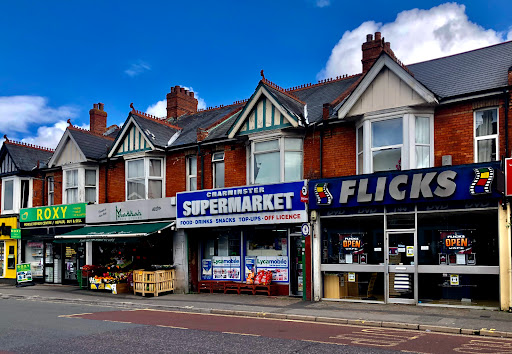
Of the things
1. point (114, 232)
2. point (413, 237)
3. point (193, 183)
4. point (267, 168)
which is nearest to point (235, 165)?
point (267, 168)

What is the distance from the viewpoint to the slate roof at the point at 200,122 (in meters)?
21.6

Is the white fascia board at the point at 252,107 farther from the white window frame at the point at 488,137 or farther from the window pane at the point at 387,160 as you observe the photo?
the white window frame at the point at 488,137

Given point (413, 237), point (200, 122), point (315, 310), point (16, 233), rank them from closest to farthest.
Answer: point (315, 310)
point (413, 237)
point (200, 122)
point (16, 233)

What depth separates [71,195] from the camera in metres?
25.6

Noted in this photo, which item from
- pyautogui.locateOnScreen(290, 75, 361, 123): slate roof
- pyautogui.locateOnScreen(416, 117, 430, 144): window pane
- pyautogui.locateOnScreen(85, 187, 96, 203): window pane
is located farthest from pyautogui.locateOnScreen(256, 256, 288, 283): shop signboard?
pyautogui.locateOnScreen(85, 187, 96, 203): window pane

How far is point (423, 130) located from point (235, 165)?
7679mm

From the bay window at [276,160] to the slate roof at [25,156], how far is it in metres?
14.9

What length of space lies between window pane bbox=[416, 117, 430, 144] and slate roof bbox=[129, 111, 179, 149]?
11.3 meters

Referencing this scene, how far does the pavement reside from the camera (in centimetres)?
1177

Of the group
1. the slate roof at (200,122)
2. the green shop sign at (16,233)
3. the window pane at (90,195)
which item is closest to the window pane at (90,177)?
the window pane at (90,195)

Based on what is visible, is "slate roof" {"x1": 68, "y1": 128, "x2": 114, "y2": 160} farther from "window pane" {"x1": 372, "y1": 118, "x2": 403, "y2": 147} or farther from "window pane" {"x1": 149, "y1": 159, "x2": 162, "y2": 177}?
"window pane" {"x1": 372, "y1": 118, "x2": 403, "y2": 147}

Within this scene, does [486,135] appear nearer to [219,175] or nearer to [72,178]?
[219,175]

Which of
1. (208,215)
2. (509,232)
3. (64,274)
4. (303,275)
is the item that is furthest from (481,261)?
(64,274)

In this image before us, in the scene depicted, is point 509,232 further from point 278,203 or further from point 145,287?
point 145,287
